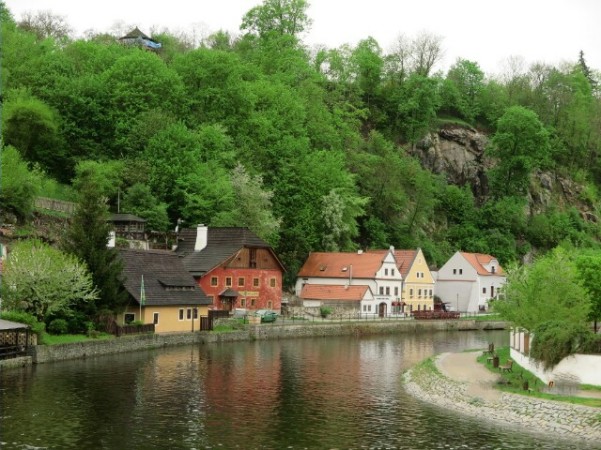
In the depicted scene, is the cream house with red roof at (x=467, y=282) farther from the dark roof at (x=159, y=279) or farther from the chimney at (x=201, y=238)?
the dark roof at (x=159, y=279)

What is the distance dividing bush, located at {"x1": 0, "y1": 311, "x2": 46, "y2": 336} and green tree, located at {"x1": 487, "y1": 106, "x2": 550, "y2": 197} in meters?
96.0

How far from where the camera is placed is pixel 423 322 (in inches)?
3605

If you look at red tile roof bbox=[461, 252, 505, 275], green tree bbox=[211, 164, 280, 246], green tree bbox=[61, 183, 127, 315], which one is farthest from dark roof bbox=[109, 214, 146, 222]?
red tile roof bbox=[461, 252, 505, 275]

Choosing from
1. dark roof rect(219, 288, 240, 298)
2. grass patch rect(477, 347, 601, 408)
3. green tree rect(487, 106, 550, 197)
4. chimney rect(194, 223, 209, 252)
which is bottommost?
grass patch rect(477, 347, 601, 408)

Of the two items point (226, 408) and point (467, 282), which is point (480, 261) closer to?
point (467, 282)

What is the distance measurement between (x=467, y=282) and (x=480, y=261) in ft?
14.5

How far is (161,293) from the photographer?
6756cm

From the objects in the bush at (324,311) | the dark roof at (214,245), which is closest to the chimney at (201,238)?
the dark roof at (214,245)

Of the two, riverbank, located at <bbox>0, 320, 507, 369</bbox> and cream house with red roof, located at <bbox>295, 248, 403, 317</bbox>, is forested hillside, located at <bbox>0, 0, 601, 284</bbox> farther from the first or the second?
riverbank, located at <bbox>0, 320, 507, 369</bbox>

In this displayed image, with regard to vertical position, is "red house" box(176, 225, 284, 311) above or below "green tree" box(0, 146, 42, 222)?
below

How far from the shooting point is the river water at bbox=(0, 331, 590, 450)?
32531mm

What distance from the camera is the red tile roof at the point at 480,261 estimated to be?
11244cm

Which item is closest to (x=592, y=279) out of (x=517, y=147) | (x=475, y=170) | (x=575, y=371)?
(x=575, y=371)

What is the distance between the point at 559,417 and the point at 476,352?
1082 inches
